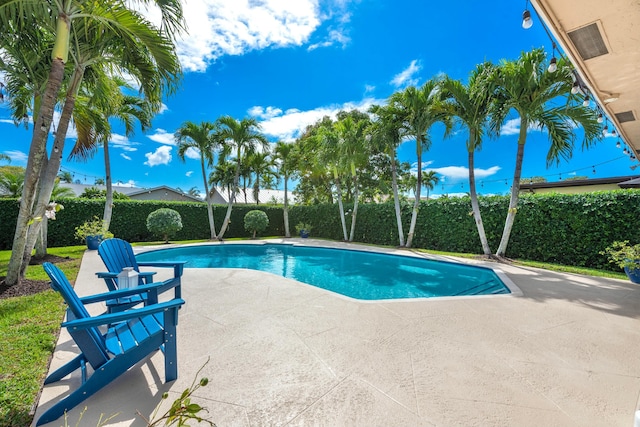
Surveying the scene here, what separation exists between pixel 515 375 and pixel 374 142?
10.5 m

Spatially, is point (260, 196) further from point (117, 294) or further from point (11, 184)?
point (117, 294)

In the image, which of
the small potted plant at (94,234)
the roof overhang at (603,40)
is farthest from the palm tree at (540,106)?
the small potted plant at (94,234)

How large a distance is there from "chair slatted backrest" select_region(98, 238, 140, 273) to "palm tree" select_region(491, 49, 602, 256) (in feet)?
32.0

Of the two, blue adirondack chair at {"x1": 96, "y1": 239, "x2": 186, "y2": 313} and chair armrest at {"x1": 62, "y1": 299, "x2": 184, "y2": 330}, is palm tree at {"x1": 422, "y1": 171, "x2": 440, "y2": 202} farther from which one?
chair armrest at {"x1": 62, "y1": 299, "x2": 184, "y2": 330}

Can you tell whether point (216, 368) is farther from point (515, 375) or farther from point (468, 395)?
point (515, 375)

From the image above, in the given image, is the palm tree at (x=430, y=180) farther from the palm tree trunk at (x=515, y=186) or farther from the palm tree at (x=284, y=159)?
the palm tree trunk at (x=515, y=186)

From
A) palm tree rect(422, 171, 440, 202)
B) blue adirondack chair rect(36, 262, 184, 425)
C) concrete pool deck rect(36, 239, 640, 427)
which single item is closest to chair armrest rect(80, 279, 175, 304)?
blue adirondack chair rect(36, 262, 184, 425)

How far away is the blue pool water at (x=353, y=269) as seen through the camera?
20.0 feet

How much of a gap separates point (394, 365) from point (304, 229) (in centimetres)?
1475

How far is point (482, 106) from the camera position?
877 cm

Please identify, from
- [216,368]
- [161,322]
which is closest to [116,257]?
[161,322]

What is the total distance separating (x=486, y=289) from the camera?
18.9 feet

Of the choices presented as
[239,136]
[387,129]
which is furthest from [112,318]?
[239,136]

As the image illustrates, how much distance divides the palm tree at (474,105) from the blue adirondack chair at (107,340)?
9.41 meters
